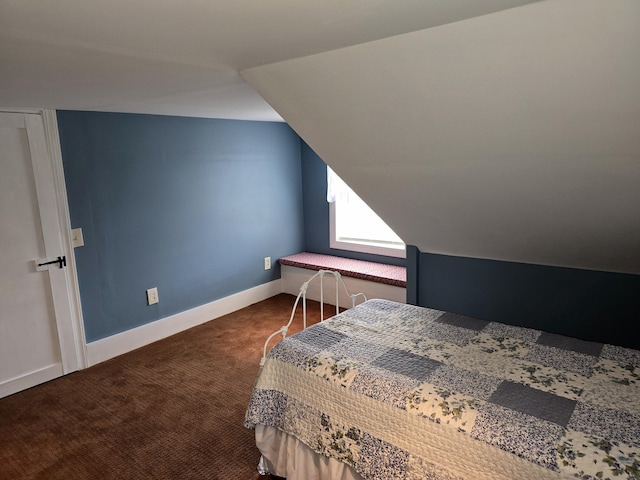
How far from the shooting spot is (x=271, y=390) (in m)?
2.04

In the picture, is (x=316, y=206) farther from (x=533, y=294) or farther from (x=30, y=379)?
(x=30, y=379)

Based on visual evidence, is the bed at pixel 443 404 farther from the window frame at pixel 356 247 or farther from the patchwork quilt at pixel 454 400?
the window frame at pixel 356 247

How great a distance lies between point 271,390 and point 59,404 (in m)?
1.61

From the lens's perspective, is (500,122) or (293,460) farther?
(293,460)

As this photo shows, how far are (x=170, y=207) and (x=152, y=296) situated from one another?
0.73 m

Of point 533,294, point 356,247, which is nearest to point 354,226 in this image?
point 356,247

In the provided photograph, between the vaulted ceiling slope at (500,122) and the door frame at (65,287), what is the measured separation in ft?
5.66

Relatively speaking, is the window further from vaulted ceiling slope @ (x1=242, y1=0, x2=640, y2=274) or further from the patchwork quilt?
the patchwork quilt

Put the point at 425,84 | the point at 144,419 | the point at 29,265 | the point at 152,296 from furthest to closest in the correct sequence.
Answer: the point at 152,296 → the point at 29,265 → the point at 144,419 → the point at 425,84

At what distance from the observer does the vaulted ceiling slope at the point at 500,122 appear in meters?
1.26

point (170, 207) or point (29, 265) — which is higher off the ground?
point (170, 207)

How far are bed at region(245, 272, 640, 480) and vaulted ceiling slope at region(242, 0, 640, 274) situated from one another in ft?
1.98

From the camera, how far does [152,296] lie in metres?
3.59

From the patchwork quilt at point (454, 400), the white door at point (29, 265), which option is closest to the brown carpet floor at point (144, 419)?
the white door at point (29, 265)
